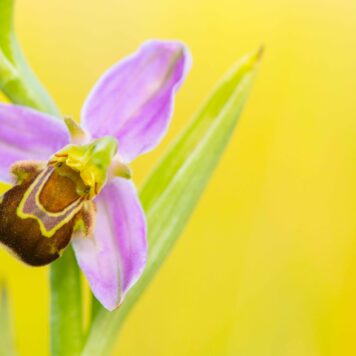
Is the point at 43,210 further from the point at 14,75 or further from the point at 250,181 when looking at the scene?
the point at 250,181

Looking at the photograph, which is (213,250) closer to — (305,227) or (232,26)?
(305,227)

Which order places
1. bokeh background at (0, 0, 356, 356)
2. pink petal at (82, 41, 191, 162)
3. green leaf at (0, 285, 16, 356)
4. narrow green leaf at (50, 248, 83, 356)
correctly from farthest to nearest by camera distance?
bokeh background at (0, 0, 356, 356)
green leaf at (0, 285, 16, 356)
narrow green leaf at (50, 248, 83, 356)
pink petal at (82, 41, 191, 162)

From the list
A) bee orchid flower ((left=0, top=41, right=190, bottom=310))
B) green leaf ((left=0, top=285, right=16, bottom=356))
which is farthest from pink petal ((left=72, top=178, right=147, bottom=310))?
green leaf ((left=0, top=285, right=16, bottom=356))

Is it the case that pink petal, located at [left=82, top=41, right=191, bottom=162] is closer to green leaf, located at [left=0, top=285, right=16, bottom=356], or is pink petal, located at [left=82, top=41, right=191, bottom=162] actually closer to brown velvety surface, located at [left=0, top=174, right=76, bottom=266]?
brown velvety surface, located at [left=0, top=174, right=76, bottom=266]

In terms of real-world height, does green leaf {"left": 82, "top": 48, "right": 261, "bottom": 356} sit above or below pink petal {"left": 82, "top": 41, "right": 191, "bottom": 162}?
below

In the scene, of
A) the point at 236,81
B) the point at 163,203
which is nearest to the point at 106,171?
the point at 163,203

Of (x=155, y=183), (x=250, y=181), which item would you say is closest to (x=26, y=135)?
(x=155, y=183)

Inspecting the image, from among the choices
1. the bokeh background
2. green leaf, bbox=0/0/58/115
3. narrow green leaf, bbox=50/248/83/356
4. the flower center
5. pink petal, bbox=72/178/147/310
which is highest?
green leaf, bbox=0/0/58/115
